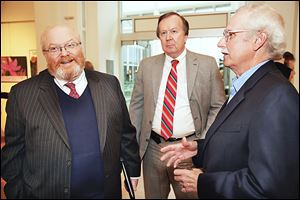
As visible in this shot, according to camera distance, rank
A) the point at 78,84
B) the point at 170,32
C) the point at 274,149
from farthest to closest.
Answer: the point at 170,32 < the point at 78,84 < the point at 274,149

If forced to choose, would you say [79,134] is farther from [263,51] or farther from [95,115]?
[263,51]

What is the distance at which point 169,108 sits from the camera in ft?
5.72

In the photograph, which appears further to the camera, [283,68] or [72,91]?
[72,91]

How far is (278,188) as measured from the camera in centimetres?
83

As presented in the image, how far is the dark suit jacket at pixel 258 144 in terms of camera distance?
0.82 meters

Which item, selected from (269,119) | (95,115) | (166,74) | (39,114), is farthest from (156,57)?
(269,119)

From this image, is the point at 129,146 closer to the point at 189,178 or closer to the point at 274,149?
the point at 189,178

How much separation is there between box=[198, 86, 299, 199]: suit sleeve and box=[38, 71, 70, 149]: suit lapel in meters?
0.82

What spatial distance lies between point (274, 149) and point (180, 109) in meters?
0.95

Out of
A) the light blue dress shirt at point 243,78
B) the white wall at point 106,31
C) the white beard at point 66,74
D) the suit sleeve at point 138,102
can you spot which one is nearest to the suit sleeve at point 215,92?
the suit sleeve at point 138,102

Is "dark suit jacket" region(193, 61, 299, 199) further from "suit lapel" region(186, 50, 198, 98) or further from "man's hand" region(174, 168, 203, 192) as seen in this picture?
"suit lapel" region(186, 50, 198, 98)

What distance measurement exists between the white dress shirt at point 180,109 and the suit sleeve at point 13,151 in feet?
2.74

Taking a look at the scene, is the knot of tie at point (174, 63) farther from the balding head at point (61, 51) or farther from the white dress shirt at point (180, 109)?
the balding head at point (61, 51)

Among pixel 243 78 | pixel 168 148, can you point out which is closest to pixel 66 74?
pixel 168 148
